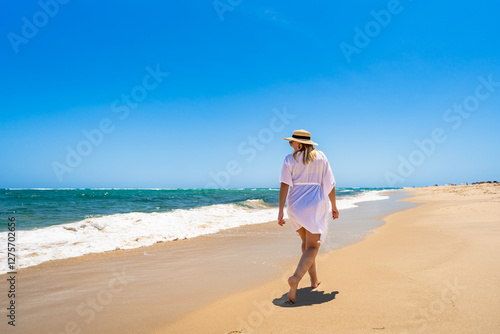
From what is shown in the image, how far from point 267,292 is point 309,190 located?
52.4 inches

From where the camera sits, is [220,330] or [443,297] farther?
[443,297]

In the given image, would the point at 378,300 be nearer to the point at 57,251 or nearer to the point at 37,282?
the point at 37,282

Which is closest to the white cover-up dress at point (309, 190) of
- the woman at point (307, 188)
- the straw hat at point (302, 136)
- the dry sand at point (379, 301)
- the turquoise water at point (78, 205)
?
the woman at point (307, 188)

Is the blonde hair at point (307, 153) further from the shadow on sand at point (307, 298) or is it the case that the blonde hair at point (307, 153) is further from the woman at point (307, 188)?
the shadow on sand at point (307, 298)

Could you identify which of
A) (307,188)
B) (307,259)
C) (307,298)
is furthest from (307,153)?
(307,298)

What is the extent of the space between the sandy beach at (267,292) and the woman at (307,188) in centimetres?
69

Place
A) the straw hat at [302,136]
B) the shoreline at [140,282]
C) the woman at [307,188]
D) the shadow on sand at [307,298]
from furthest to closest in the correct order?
the straw hat at [302,136] < the woman at [307,188] < the shadow on sand at [307,298] < the shoreline at [140,282]

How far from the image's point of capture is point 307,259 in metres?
3.25

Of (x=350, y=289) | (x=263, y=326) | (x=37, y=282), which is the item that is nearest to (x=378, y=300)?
(x=350, y=289)

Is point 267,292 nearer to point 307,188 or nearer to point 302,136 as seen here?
point 307,188

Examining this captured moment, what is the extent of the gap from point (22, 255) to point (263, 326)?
17.9 ft

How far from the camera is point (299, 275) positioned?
3.14m

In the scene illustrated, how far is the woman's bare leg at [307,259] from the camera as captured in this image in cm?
310

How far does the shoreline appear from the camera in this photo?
2945 mm
